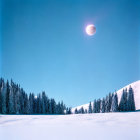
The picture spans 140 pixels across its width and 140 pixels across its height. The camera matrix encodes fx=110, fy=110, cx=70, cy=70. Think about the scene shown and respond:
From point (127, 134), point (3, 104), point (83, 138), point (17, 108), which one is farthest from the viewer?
point (17, 108)

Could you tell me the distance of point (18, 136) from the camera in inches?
158

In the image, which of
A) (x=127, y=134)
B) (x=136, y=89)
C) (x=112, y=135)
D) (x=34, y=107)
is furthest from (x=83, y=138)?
(x=136, y=89)

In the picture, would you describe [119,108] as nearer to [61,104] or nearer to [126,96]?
[126,96]

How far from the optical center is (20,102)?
4641 centimetres

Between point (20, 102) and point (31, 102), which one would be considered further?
point (31, 102)

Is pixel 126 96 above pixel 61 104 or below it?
above

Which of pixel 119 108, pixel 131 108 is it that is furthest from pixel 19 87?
pixel 131 108

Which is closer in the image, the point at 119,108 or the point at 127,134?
the point at 127,134

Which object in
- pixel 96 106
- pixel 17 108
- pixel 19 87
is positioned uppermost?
pixel 19 87

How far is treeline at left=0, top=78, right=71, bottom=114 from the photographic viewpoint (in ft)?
122

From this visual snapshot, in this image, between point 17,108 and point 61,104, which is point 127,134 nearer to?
point 17,108

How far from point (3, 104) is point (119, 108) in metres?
47.6

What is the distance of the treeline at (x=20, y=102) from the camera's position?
122ft

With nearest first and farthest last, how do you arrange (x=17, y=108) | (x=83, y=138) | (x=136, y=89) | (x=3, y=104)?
1. (x=83, y=138)
2. (x=3, y=104)
3. (x=17, y=108)
4. (x=136, y=89)
